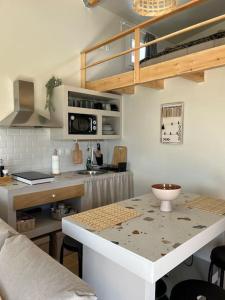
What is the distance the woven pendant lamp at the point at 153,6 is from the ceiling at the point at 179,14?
165cm

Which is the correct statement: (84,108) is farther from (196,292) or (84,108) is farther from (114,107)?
(196,292)

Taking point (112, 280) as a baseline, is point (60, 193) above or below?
above

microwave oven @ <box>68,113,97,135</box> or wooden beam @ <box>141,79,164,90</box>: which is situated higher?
wooden beam @ <box>141,79,164,90</box>

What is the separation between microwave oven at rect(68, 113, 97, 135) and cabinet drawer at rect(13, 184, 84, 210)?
75 cm

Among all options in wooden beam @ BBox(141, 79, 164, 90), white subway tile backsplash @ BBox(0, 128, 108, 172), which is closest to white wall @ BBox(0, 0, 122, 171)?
white subway tile backsplash @ BBox(0, 128, 108, 172)

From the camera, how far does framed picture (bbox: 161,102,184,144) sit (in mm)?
2941

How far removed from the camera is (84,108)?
124 inches

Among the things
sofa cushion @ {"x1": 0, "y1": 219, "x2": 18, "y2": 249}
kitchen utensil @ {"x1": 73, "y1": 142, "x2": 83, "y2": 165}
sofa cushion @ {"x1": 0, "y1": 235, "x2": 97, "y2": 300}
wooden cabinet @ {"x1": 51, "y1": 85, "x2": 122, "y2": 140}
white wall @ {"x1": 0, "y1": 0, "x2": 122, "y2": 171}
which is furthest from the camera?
kitchen utensil @ {"x1": 73, "y1": 142, "x2": 83, "y2": 165}

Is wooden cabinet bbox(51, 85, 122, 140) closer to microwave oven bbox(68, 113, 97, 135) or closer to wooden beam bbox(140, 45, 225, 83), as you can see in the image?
microwave oven bbox(68, 113, 97, 135)

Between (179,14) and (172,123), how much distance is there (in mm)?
1902

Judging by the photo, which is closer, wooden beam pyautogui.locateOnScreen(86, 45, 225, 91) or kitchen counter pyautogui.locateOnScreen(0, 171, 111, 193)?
wooden beam pyautogui.locateOnScreen(86, 45, 225, 91)

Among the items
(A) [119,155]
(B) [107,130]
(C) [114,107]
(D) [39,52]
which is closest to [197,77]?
(C) [114,107]

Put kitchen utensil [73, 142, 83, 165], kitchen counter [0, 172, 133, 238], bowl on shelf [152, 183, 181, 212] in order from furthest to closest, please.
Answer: kitchen utensil [73, 142, 83, 165] → kitchen counter [0, 172, 133, 238] → bowl on shelf [152, 183, 181, 212]

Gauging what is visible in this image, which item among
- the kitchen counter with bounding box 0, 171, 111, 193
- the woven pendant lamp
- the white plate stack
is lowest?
the kitchen counter with bounding box 0, 171, 111, 193
